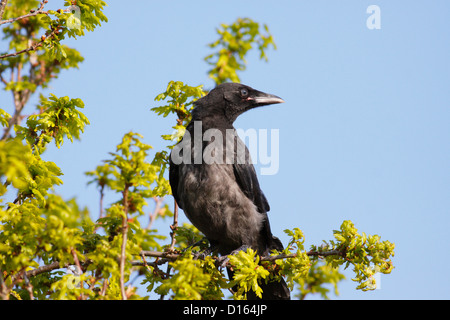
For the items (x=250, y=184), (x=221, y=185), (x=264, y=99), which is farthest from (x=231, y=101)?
(x=221, y=185)

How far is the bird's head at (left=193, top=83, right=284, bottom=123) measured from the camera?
262 inches

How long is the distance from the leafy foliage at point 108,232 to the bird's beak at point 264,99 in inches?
26.7

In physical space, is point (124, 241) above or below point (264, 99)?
below

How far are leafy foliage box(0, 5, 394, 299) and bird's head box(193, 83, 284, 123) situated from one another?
35 cm

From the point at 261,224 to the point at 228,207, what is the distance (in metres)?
0.56

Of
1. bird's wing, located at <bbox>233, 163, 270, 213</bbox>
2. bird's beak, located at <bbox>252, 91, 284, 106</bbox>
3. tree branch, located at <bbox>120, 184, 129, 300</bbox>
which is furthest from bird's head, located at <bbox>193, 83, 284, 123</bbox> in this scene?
tree branch, located at <bbox>120, 184, 129, 300</bbox>

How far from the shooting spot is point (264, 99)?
7.01 meters

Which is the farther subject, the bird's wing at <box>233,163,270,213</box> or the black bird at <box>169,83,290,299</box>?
the bird's wing at <box>233,163,270,213</box>

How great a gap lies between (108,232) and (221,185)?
2015mm

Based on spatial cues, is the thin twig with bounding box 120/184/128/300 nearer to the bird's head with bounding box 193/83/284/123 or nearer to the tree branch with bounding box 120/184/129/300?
the tree branch with bounding box 120/184/129/300

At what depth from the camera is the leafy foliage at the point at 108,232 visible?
337 centimetres

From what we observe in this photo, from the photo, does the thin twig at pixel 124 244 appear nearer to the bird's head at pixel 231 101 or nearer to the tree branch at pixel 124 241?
the tree branch at pixel 124 241

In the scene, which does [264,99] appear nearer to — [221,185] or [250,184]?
[250,184]

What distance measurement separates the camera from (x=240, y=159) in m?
6.41
